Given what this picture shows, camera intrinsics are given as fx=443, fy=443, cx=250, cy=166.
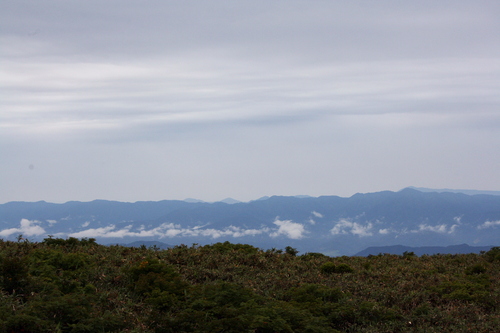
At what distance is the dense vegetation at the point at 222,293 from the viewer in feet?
34.2

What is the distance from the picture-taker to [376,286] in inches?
665

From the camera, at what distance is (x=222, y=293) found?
40.5ft

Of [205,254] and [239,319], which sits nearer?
[239,319]

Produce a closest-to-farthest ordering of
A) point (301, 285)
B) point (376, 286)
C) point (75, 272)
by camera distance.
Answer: point (75, 272)
point (301, 285)
point (376, 286)

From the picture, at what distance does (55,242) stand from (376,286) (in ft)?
45.1

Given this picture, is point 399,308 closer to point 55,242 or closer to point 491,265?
point 491,265

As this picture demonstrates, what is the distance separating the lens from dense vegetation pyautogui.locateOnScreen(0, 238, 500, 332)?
10430mm

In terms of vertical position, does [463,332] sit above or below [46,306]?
below

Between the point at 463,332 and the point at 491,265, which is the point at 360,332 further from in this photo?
the point at 491,265

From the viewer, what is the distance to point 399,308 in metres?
14.5

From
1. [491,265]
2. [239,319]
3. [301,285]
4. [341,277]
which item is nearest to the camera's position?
[239,319]

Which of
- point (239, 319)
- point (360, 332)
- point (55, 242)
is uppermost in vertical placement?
point (55, 242)

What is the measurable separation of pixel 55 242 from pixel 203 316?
37.3 ft

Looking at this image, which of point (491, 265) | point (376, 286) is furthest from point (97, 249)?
point (491, 265)
